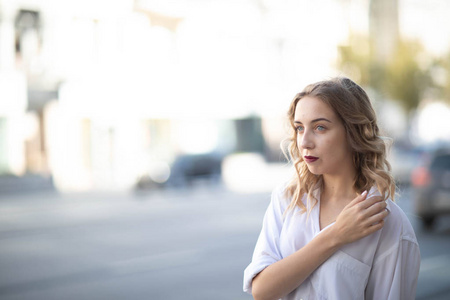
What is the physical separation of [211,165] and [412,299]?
23.9 meters

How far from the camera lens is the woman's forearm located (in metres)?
1.85

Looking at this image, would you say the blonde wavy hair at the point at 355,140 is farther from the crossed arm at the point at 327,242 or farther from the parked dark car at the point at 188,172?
the parked dark car at the point at 188,172

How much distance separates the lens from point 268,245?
2027 millimetres

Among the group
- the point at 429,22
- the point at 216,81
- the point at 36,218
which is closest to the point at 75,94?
the point at 216,81

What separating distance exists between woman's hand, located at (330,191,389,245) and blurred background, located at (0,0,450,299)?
150 inches

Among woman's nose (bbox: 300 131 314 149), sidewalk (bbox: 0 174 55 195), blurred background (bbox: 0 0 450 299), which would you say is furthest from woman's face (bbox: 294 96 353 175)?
sidewalk (bbox: 0 174 55 195)

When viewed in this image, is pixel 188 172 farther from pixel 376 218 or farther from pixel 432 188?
pixel 376 218

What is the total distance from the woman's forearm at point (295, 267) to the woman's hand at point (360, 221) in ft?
0.10

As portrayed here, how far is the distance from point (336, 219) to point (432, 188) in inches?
377

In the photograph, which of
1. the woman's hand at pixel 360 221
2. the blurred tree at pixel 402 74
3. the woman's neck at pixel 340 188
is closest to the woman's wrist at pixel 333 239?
the woman's hand at pixel 360 221

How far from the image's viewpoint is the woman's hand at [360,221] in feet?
5.98

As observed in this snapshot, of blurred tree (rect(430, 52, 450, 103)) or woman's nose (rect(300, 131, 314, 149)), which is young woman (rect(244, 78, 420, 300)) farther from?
blurred tree (rect(430, 52, 450, 103))

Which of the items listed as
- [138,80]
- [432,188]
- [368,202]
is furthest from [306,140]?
[138,80]

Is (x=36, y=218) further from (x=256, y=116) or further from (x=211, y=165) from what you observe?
(x=256, y=116)
